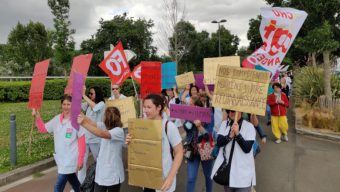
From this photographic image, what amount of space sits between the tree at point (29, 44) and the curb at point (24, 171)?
3083 centimetres

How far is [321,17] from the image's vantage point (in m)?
11.8

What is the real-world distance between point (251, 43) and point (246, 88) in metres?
36.2

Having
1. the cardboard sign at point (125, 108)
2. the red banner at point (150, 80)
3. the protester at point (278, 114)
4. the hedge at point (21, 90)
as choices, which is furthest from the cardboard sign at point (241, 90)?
the hedge at point (21, 90)

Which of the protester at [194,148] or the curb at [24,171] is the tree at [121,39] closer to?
the curb at [24,171]

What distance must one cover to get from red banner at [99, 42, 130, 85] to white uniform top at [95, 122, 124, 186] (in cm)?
301

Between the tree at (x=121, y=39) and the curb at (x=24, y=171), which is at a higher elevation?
the tree at (x=121, y=39)

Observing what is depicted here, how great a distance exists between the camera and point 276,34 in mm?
6070

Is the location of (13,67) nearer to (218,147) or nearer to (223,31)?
(223,31)

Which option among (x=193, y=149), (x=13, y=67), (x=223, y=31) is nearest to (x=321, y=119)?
(x=193, y=149)

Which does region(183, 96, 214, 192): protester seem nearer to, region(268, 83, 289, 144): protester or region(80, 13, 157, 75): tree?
region(268, 83, 289, 144): protester

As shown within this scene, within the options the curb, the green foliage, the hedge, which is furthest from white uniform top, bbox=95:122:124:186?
the hedge

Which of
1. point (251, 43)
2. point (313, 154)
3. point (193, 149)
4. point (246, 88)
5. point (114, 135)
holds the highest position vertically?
point (251, 43)

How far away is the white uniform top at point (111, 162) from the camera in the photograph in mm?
3844

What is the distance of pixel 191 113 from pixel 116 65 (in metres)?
2.82
